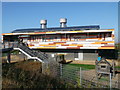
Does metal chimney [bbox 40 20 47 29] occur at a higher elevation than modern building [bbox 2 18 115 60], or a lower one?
higher

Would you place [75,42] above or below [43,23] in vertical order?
below

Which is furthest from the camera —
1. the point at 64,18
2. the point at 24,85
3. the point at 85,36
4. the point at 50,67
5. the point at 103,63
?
the point at 64,18

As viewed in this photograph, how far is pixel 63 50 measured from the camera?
21.9 m

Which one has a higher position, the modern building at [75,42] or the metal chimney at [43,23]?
the metal chimney at [43,23]

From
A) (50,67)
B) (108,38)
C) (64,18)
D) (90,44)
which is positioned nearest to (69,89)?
(50,67)

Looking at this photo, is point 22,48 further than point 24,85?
Yes

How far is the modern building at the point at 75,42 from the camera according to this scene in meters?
19.2

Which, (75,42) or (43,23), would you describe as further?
(43,23)

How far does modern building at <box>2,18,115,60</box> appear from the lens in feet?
63.0

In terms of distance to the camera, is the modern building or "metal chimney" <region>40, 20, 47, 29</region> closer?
the modern building

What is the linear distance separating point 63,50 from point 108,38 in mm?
7525

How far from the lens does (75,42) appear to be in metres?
20.1

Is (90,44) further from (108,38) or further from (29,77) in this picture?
(29,77)

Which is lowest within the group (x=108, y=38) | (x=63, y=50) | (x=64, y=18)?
(x=63, y=50)
